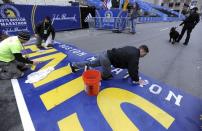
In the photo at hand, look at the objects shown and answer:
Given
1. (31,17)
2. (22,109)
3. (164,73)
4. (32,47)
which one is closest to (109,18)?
(31,17)

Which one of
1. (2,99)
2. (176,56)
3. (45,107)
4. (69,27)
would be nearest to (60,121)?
(45,107)

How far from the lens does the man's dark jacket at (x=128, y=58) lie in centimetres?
324

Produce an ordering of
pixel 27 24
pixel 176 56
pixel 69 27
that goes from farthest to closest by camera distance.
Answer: pixel 69 27, pixel 27 24, pixel 176 56

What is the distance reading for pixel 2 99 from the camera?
2.99 m

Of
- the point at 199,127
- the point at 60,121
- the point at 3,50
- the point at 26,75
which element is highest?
the point at 3,50

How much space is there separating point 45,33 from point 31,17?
284 centimetres

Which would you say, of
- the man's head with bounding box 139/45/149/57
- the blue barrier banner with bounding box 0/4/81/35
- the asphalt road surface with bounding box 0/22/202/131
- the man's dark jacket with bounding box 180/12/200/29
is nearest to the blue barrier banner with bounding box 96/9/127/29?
the blue barrier banner with bounding box 0/4/81/35

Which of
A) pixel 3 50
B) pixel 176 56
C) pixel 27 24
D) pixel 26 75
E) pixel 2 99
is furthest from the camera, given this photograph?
pixel 27 24

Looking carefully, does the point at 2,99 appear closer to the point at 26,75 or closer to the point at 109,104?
the point at 26,75

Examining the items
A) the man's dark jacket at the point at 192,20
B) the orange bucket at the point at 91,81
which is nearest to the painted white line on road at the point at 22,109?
the orange bucket at the point at 91,81

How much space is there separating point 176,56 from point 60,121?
16.7 ft

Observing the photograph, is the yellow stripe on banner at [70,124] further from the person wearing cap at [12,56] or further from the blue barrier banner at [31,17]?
the blue barrier banner at [31,17]

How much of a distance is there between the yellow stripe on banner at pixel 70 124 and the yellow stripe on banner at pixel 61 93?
1.43 ft

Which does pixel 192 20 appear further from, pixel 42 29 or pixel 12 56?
pixel 12 56
